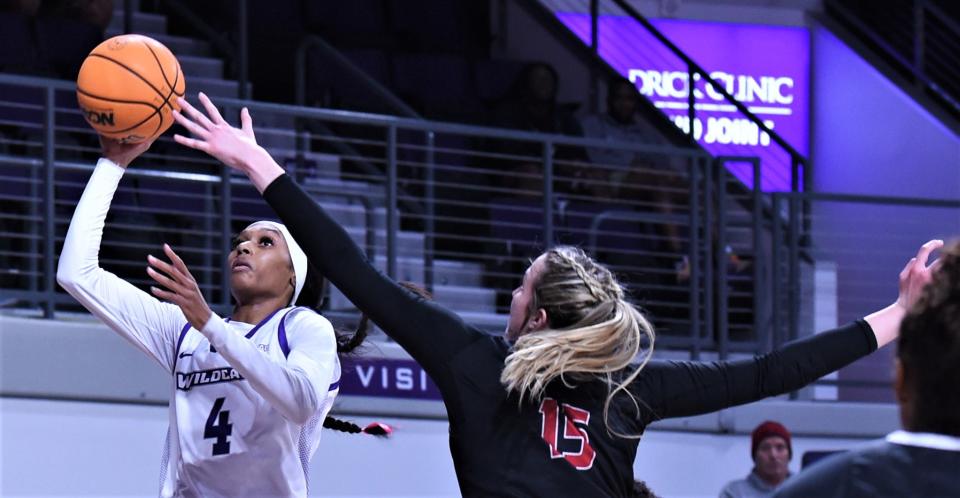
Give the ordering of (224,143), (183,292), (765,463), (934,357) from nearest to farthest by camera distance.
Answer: (934,357) < (224,143) < (183,292) < (765,463)

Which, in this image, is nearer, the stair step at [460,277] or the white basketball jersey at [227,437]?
the white basketball jersey at [227,437]

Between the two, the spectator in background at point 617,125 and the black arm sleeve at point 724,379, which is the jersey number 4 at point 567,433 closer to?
the black arm sleeve at point 724,379

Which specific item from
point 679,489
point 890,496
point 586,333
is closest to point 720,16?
point 679,489

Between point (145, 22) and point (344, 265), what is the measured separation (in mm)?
6939

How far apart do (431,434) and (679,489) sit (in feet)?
4.74

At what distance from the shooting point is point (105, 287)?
4090 mm

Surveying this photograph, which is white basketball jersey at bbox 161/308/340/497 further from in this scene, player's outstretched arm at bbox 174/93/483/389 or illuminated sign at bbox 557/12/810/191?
illuminated sign at bbox 557/12/810/191

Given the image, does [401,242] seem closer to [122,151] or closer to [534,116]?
[534,116]

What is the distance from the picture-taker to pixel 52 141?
6.70m

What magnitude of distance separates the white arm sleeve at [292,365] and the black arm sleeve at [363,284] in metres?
0.48

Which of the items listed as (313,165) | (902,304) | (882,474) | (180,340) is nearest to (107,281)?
(180,340)

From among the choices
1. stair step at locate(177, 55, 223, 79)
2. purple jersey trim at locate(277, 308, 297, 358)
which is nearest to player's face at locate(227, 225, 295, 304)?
purple jersey trim at locate(277, 308, 297, 358)

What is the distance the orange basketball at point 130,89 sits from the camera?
416 cm

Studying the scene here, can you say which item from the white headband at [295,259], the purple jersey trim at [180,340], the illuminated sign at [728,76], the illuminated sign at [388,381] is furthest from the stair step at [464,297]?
the purple jersey trim at [180,340]
